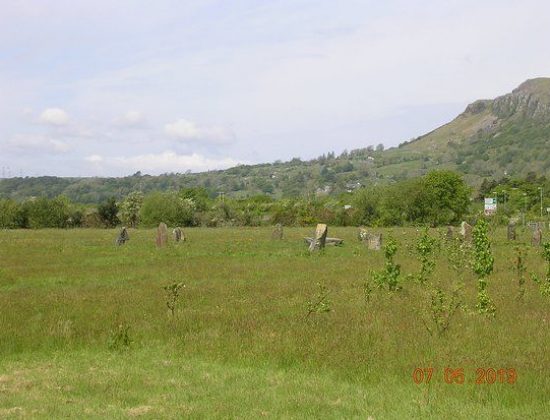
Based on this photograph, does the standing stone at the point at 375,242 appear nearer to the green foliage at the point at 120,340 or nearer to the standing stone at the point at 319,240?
the standing stone at the point at 319,240

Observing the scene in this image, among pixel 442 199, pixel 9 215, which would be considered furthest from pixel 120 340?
pixel 9 215

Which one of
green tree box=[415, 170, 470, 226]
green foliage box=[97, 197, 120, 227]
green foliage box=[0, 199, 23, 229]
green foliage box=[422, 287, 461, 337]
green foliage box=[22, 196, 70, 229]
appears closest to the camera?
green foliage box=[422, 287, 461, 337]

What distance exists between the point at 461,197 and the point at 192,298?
207ft

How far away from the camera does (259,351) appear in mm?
11320

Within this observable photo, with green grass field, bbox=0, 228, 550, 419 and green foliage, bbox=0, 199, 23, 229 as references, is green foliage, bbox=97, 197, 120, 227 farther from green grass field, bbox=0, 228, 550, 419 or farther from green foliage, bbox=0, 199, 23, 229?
green grass field, bbox=0, 228, 550, 419

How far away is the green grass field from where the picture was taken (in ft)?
27.9

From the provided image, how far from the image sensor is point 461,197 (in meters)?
75.0
